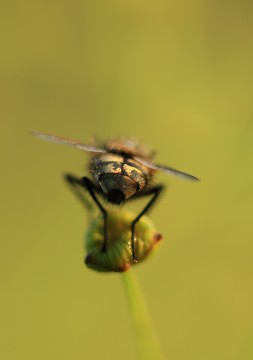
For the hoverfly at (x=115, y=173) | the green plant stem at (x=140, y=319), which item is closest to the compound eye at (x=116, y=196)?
the hoverfly at (x=115, y=173)

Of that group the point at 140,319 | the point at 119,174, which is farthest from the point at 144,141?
the point at 140,319

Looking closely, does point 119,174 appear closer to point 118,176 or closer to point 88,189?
point 118,176

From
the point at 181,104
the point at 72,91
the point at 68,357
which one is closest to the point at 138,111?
the point at 181,104

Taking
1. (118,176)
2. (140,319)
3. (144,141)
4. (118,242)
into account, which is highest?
(144,141)

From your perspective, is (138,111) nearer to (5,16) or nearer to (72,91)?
(72,91)

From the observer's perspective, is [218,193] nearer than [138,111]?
Yes

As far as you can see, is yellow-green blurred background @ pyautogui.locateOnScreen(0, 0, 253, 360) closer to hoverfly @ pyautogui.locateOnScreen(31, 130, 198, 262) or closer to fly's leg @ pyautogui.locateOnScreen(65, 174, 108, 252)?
fly's leg @ pyautogui.locateOnScreen(65, 174, 108, 252)

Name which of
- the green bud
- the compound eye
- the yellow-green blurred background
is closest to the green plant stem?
the green bud
